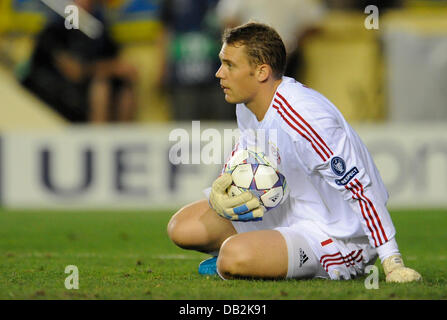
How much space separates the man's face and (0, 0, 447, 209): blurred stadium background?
22.1ft

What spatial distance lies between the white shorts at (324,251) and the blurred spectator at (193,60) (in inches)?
325

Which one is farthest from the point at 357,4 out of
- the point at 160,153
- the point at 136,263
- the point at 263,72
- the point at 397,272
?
the point at 397,272

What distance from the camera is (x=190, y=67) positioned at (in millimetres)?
13695

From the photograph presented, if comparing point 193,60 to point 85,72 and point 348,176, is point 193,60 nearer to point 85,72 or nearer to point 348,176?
point 85,72

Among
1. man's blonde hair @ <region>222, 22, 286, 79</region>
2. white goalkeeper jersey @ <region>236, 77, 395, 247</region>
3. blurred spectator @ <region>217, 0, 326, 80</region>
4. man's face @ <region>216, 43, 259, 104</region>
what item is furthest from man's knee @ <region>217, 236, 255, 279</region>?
blurred spectator @ <region>217, 0, 326, 80</region>

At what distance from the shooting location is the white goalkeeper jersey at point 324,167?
4.81m

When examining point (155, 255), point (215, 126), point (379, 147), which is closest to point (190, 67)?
point (215, 126)

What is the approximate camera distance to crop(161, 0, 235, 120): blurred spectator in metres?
13.3

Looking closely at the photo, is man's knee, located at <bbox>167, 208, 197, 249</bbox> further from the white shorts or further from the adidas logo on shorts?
the adidas logo on shorts

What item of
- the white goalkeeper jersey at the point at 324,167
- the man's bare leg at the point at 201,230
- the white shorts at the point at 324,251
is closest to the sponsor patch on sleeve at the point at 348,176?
the white goalkeeper jersey at the point at 324,167

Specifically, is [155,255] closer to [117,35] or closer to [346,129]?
[346,129]

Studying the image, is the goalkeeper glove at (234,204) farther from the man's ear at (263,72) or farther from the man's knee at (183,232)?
the man's ear at (263,72)

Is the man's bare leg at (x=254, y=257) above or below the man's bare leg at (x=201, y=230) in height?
below

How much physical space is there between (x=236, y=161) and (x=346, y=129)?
67 cm
